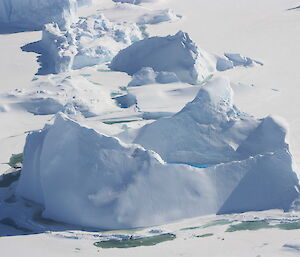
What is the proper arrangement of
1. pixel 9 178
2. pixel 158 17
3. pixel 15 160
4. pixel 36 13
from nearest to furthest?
1. pixel 9 178
2. pixel 15 160
3. pixel 36 13
4. pixel 158 17

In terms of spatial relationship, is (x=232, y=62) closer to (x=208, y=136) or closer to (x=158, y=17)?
(x=158, y=17)

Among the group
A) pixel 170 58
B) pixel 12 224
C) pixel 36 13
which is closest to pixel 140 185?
pixel 12 224

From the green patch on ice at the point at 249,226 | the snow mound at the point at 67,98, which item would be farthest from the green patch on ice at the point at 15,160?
the green patch on ice at the point at 249,226

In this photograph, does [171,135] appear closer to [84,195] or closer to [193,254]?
[84,195]

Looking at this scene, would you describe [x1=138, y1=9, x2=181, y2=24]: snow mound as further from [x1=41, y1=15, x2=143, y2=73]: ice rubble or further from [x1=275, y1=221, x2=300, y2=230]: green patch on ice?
[x1=275, y1=221, x2=300, y2=230]: green patch on ice

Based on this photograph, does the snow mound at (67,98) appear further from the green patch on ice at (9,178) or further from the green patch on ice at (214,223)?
the green patch on ice at (214,223)

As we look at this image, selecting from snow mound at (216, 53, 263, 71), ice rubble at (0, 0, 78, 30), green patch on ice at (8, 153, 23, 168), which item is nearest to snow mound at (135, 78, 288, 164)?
green patch on ice at (8, 153, 23, 168)
